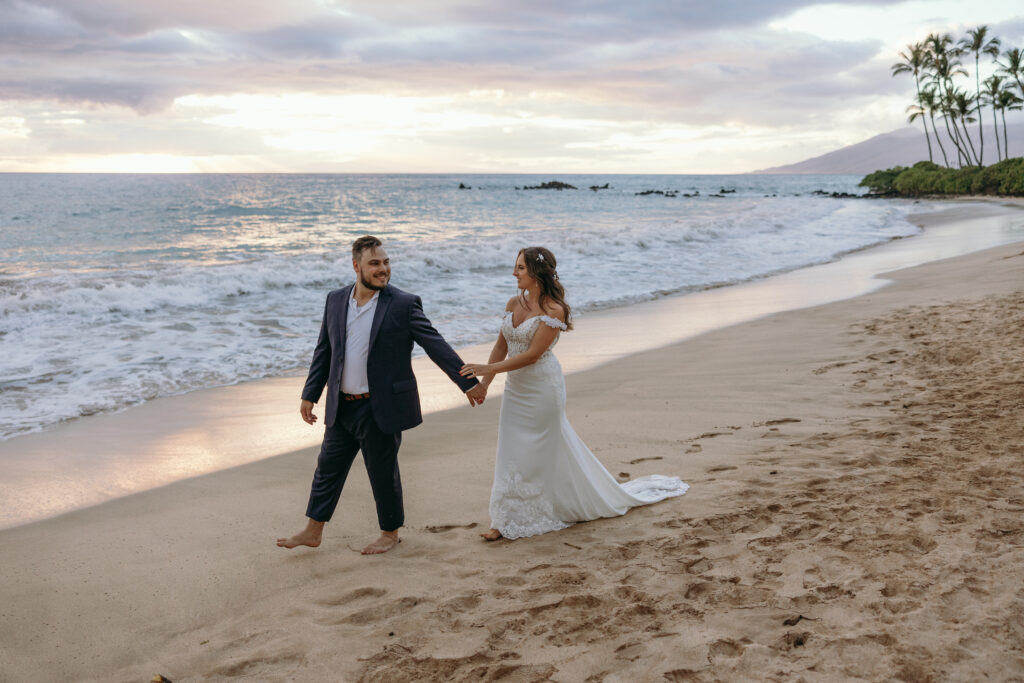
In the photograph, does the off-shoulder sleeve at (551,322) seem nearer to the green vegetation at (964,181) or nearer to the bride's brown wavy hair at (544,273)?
the bride's brown wavy hair at (544,273)

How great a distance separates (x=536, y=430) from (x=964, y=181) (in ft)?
184

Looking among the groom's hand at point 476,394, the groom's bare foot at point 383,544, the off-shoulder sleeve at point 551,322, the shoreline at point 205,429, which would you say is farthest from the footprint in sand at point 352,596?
the shoreline at point 205,429

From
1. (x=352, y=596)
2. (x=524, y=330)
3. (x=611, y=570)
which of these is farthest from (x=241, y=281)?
(x=611, y=570)

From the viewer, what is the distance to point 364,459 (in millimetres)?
4320

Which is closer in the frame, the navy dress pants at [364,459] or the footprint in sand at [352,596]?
the footprint in sand at [352,596]

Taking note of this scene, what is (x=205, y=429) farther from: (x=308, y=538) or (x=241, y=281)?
(x=241, y=281)

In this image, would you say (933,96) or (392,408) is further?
(933,96)

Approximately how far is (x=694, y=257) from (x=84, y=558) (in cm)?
1971

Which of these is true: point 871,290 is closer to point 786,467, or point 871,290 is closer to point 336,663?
point 786,467

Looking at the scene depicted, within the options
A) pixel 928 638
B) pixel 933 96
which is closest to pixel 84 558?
pixel 928 638

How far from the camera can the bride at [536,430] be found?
439 cm

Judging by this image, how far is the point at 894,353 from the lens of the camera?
26.7 feet

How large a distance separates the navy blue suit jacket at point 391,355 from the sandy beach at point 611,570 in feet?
2.98

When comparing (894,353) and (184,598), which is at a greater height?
(894,353)
